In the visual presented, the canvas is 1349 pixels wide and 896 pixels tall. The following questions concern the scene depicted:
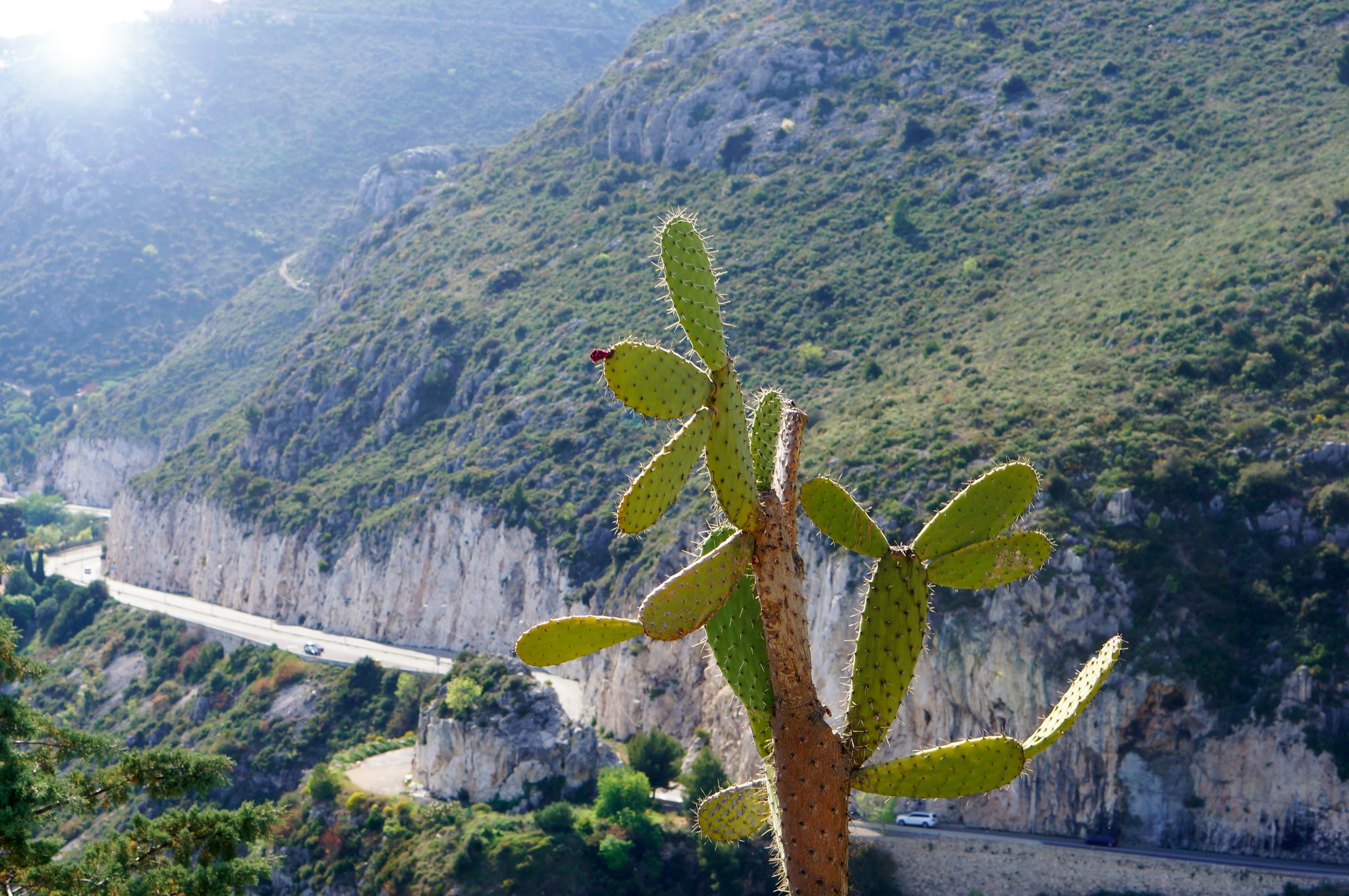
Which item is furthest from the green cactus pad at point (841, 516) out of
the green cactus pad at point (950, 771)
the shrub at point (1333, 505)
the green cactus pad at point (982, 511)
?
the shrub at point (1333, 505)

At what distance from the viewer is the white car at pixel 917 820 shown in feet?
121

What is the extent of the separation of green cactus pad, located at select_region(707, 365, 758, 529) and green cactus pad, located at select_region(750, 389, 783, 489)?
0.97 metres

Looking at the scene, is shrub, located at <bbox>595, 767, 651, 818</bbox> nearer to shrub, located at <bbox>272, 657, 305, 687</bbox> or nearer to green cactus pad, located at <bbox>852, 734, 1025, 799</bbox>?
shrub, located at <bbox>272, 657, 305, 687</bbox>

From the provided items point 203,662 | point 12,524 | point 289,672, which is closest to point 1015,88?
point 289,672

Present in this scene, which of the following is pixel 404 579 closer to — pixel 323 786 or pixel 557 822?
pixel 323 786

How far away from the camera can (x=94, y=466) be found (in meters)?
108

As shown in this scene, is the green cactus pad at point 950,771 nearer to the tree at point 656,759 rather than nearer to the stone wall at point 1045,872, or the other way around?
the stone wall at point 1045,872

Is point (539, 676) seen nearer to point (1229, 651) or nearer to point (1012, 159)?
point (1229, 651)

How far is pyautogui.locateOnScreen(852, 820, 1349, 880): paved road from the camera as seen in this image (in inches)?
1265

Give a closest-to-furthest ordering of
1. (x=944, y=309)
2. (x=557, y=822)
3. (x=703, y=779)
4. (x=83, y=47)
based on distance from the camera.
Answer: (x=557, y=822), (x=703, y=779), (x=944, y=309), (x=83, y=47)

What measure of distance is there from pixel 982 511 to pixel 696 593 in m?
2.75

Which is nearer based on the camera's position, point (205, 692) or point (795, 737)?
point (795, 737)

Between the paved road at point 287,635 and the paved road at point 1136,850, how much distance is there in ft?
57.8

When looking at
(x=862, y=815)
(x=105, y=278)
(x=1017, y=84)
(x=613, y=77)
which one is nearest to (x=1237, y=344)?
(x=862, y=815)
